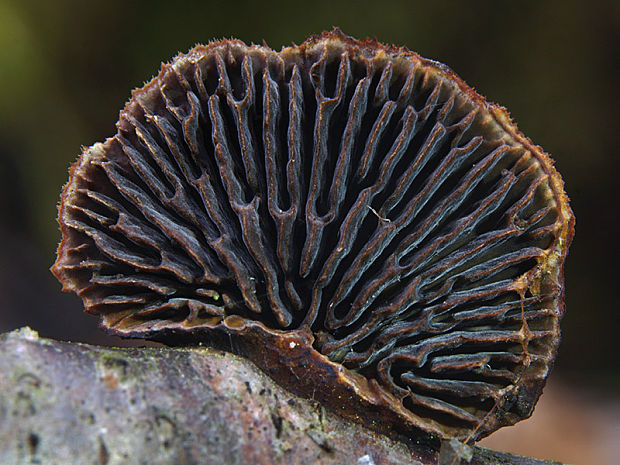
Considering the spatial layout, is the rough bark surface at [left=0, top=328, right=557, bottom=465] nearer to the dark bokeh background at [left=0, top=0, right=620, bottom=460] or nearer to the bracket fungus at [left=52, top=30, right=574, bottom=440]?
the bracket fungus at [left=52, top=30, right=574, bottom=440]

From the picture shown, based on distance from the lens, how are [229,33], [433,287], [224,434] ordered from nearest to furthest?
[224,434], [433,287], [229,33]

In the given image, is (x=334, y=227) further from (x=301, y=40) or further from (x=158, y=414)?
(x=301, y=40)

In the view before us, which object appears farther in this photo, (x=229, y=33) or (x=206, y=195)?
(x=229, y=33)

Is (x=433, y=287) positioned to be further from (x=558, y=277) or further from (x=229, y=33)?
(x=229, y=33)

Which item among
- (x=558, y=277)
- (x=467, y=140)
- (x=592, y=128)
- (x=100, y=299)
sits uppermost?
(x=592, y=128)

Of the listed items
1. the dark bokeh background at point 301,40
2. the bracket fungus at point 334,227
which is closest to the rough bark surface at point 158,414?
the bracket fungus at point 334,227

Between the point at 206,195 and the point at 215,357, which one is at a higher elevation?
the point at 206,195

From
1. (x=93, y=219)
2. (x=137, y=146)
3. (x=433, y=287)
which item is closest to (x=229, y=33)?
(x=137, y=146)

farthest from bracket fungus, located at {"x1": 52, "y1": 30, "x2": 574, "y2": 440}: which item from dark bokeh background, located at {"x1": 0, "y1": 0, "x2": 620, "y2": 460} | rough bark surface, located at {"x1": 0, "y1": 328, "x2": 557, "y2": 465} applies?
dark bokeh background, located at {"x1": 0, "y1": 0, "x2": 620, "y2": 460}

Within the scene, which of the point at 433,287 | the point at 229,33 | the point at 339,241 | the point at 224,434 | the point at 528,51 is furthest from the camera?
the point at 229,33

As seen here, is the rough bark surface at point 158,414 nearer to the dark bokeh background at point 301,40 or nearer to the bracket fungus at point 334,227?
the bracket fungus at point 334,227

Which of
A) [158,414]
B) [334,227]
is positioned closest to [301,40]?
[334,227]
